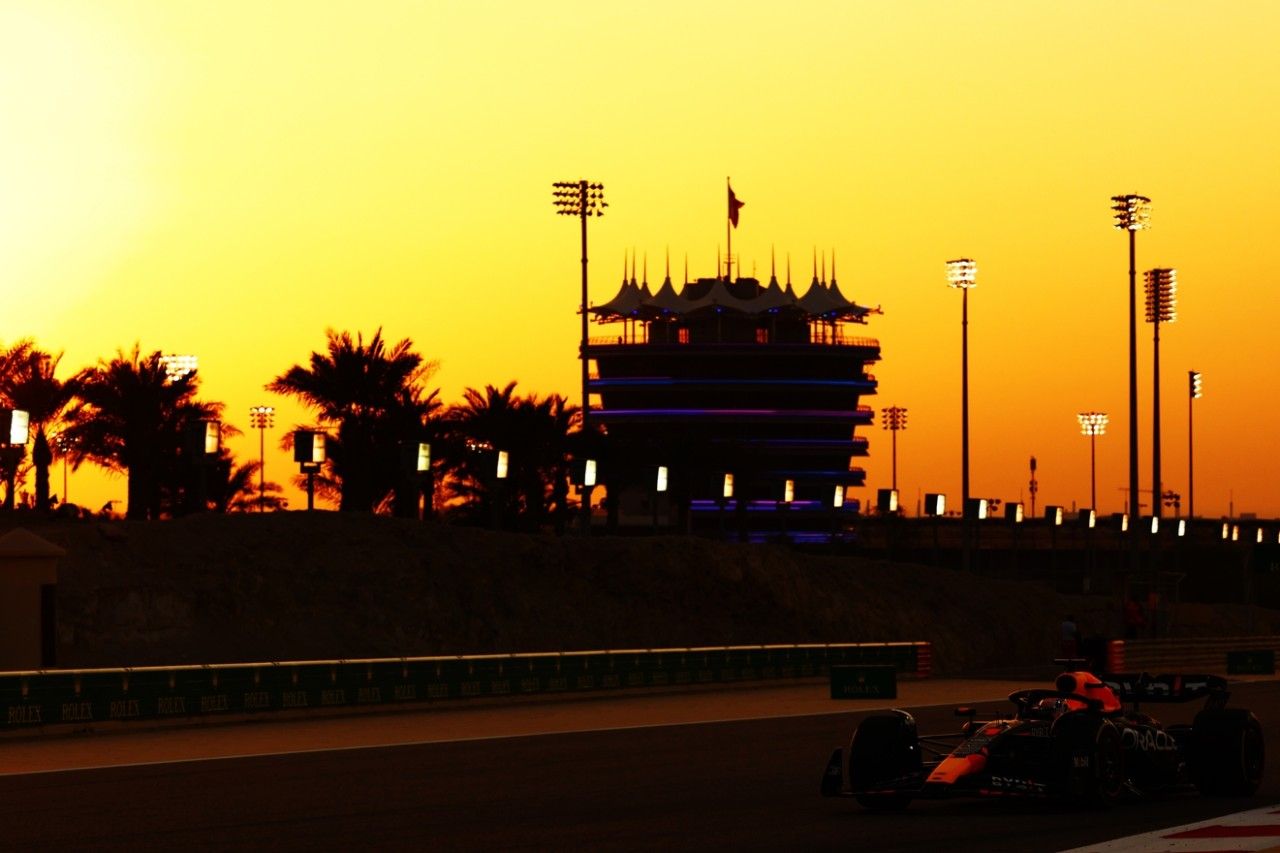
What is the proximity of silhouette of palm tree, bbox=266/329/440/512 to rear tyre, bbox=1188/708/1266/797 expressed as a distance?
5776 centimetres

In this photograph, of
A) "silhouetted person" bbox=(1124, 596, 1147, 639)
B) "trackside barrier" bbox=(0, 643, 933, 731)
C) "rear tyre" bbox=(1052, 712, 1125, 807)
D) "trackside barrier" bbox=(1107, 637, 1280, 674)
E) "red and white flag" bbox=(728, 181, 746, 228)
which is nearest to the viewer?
"rear tyre" bbox=(1052, 712, 1125, 807)

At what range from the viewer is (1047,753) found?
1548 cm

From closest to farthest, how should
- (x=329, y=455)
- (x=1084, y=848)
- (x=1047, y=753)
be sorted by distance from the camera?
(x=1084, y=848), (x=1047, y=753), (x=329, y=455)

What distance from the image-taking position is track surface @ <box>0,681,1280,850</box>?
1441cm

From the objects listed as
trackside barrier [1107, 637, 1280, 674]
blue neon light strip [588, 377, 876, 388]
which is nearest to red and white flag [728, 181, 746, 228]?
blue neon light strip [588, 377, 876, 388]

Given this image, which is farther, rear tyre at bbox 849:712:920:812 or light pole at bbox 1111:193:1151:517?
light pole at bbox 1111:193:1151:517

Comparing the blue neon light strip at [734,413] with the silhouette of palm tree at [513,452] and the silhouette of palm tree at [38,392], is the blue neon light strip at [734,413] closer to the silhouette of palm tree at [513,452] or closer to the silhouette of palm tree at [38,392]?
the silhouette of palm tree at [513,452]

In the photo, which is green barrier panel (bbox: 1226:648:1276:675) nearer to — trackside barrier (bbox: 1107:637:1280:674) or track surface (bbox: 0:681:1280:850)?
trackside barrier (bbox: 1107:637:1280:674)

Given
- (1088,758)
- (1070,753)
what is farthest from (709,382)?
(1070,753)

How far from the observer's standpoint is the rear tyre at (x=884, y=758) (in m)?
16.0

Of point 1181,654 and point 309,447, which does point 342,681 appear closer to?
point 309,447

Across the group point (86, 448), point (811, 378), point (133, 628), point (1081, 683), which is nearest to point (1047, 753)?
point (1081, 683)

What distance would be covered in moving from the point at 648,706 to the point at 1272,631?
79.3 meters

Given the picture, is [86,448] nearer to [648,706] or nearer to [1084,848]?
[648,706]
